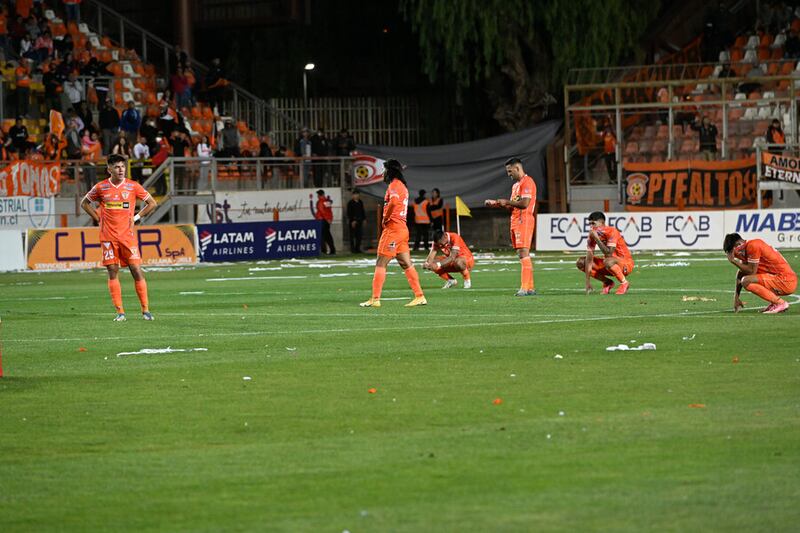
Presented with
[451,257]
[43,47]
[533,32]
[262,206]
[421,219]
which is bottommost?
[451,257]

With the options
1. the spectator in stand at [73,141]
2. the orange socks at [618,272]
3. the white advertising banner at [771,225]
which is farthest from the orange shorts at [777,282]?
the spectator in stand at [73,141]

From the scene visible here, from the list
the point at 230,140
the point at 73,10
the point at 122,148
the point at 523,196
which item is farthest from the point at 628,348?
the point at 73,10

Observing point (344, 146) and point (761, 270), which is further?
point (344, 146)

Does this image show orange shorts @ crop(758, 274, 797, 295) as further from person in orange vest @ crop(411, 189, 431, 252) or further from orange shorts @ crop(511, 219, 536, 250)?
person in orange vest @ crop(411, 189, 431, 252)

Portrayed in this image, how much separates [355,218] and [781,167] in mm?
13110

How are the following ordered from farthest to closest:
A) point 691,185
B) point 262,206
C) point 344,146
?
point 344,146 < point 691,185 < point 262,206

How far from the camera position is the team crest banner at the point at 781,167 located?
41.6m

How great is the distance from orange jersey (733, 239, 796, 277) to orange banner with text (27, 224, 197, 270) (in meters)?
22.2

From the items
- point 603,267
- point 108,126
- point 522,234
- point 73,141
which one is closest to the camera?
point 522,234

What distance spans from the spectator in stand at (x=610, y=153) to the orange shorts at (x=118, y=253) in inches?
1082

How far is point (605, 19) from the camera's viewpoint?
47781 mm

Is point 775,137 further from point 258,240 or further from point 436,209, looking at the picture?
point 258,240

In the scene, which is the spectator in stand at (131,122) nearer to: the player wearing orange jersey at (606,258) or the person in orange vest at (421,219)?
the person in orange vest at (421,219)

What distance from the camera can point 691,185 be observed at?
43406mm
